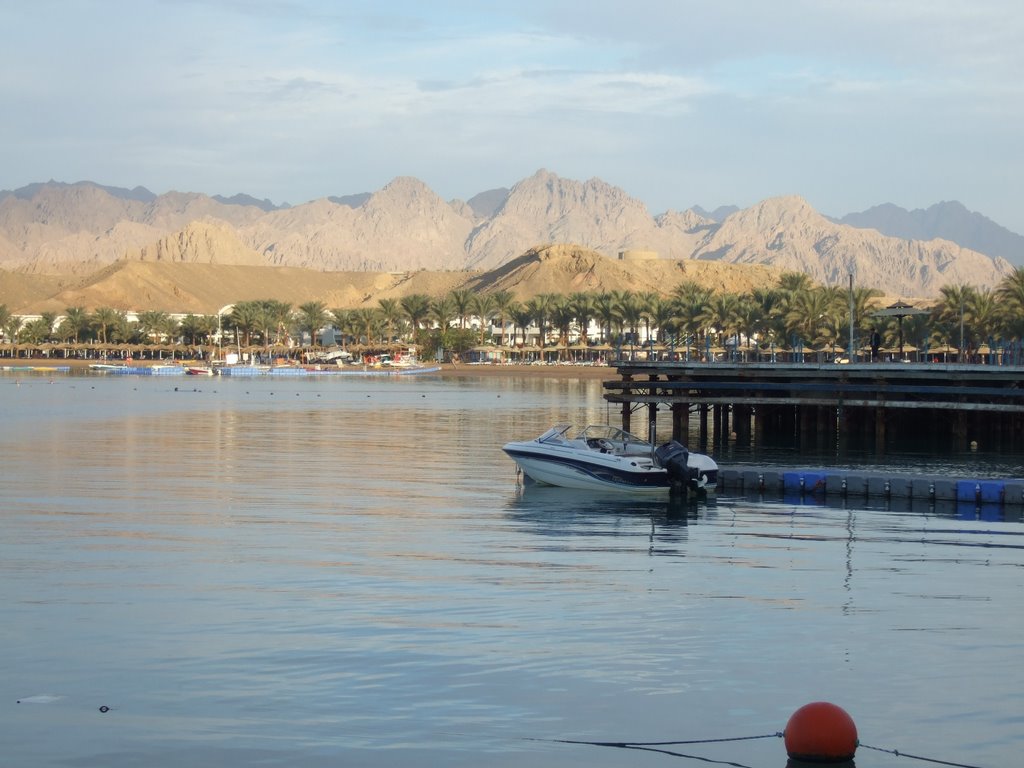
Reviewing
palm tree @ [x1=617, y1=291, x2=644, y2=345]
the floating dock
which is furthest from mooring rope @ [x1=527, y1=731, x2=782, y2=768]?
Result: palm tree @ [x1=617, y1=291, x2=644, y2=345]

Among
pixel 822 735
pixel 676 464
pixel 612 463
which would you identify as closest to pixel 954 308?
pixel 676 464

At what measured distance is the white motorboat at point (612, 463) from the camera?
42.4 m

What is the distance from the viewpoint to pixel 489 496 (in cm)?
4403

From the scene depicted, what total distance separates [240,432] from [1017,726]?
6136cm

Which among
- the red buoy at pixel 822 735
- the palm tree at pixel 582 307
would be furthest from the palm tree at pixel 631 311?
the red buoy at pixel 822 735

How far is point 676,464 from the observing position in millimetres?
42219

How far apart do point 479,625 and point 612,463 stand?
19321 millimetres

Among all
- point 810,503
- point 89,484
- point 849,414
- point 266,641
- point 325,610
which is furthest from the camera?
point 849,414

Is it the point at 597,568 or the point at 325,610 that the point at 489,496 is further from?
the point at 325,610

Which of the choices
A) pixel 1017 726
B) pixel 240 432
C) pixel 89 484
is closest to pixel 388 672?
pixel 1017 726

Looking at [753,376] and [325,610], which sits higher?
[753,376]

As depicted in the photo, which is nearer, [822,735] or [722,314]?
[822,735]

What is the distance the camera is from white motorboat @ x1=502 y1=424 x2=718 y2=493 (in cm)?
4238

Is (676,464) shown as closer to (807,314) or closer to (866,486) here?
(866,486)
